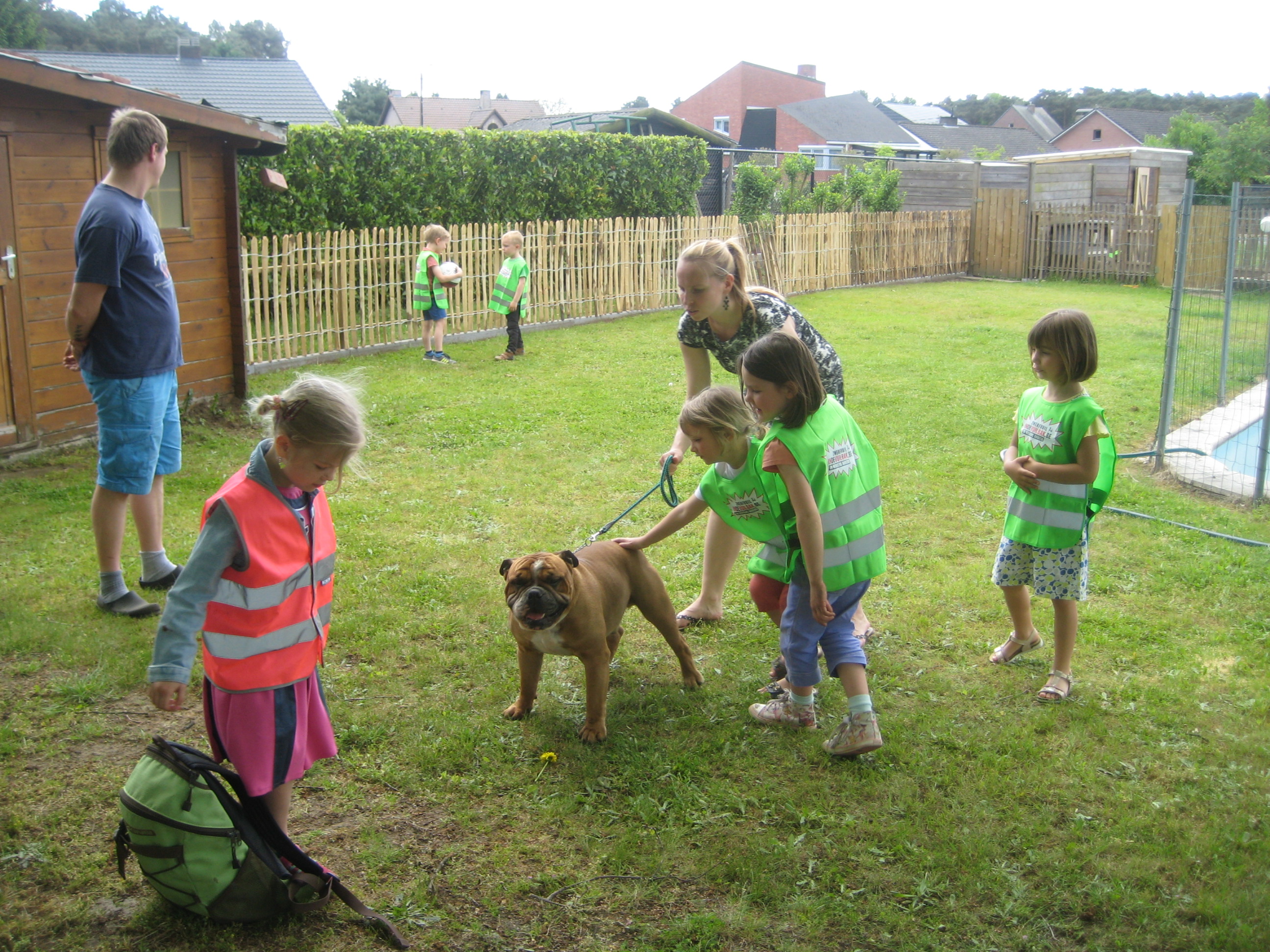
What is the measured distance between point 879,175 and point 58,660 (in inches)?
846

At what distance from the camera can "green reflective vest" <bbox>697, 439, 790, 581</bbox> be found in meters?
4.02

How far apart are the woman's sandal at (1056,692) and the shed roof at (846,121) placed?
183 feet

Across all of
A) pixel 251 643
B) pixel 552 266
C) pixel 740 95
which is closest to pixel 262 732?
pixel 251 643

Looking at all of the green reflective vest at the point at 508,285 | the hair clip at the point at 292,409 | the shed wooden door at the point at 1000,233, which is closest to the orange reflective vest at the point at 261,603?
the hair clip at the point at 292,409

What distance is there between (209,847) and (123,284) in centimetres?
315

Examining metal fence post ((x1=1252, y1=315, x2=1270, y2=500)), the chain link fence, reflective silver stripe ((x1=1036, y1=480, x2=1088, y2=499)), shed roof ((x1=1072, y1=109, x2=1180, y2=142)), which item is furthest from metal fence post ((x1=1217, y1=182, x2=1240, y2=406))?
shed roof ((x1=1072, y1=109, x2=1180, y2=142))

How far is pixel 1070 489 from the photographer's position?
4.15 m

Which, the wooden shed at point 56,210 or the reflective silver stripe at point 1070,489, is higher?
the wooden shed at point 56,210

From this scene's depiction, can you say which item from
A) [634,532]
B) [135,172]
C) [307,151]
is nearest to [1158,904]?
[634,532]

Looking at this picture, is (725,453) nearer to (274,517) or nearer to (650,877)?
(650,877)

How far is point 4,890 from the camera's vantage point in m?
2.88

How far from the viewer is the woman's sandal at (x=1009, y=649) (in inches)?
180

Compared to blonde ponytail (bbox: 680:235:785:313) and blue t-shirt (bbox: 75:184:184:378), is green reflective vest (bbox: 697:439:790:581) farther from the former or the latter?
blue t-shirt (bbox: 75:184:184:378)

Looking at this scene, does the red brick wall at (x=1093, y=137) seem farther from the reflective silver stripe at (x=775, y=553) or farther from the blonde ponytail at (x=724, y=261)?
the reflective silver stripe at (x=775, y=553)
